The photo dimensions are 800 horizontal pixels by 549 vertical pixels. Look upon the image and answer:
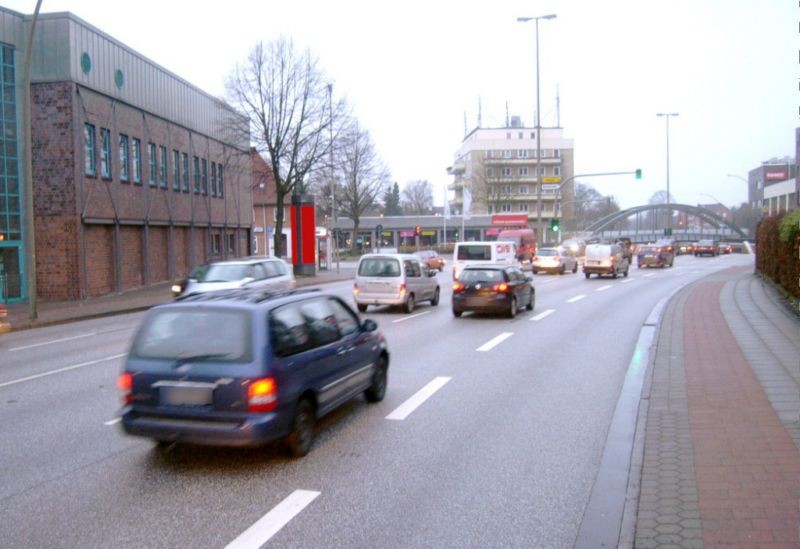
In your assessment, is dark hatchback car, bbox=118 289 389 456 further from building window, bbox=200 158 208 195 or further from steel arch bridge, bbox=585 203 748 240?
steel arch bridge, bbox=585 203 748 240

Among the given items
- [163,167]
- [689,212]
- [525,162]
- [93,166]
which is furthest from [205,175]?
[689,212]

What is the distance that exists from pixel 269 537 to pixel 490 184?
8036 centimetres

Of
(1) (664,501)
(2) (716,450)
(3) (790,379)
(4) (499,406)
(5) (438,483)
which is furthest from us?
A: (3) (790,379)

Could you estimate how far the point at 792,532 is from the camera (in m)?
4.60

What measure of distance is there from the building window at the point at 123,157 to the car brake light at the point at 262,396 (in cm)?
2679

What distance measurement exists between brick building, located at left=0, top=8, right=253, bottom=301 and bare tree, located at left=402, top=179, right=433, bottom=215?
8648 centimetres

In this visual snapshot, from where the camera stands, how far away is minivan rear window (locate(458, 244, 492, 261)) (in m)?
34.8

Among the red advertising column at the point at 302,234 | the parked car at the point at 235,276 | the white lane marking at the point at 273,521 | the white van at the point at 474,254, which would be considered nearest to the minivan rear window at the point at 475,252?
the white van at the point at 474,254

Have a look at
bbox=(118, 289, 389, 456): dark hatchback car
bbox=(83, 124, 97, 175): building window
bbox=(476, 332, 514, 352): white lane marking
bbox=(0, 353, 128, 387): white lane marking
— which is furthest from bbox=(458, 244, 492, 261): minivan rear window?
bbox=(118, 289, 389, 456): dark hatchback car

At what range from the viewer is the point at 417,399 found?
30.0 feet

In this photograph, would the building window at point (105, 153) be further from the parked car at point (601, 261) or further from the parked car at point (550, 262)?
the parked car at point (550, 262)

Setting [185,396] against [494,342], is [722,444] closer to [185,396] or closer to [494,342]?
[185,396]

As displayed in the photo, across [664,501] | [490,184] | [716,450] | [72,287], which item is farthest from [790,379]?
[490,184]

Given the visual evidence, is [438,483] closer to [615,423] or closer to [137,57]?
[615,423]
